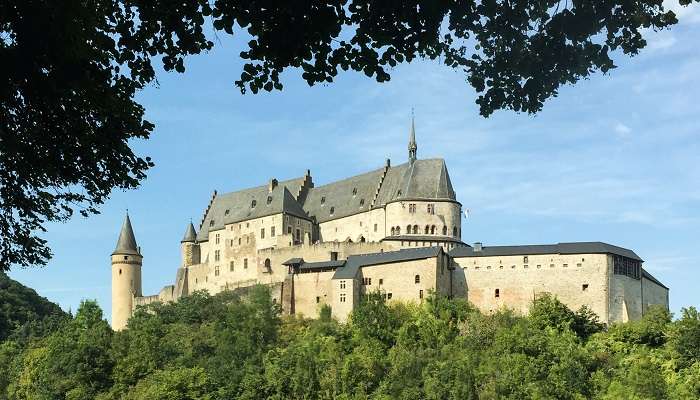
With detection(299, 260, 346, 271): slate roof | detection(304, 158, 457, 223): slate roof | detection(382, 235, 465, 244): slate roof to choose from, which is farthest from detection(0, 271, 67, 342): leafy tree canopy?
detection(382, 235, 465, 244): slate roof

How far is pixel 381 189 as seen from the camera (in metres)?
82.4

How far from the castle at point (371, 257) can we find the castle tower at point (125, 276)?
0.09 metres

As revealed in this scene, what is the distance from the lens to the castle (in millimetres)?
66875

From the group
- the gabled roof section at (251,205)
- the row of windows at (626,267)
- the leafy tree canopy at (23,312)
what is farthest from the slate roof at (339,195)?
the leafy tree canopy at (23,312)

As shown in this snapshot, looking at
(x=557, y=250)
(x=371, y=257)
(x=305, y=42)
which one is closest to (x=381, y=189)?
(x=371, y=257)

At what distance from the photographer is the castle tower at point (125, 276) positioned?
88812 mm

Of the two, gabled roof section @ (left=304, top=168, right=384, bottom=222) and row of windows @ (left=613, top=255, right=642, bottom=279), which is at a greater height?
gabled roof section @ (left=304, top=168, right=384, bottom=222)

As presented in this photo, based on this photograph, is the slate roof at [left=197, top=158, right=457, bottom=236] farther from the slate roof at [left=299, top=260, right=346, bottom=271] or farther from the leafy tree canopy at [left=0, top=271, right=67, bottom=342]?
the leafy tree canopy at [left=0, top=271, right=67, bottom=342]

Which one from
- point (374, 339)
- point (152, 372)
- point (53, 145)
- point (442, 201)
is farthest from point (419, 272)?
point (53, 145)

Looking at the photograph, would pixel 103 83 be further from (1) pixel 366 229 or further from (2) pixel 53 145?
(1) pixel 366 229

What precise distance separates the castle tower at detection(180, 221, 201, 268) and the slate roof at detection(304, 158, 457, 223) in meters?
10.3

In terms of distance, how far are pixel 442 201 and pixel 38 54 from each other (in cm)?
6472

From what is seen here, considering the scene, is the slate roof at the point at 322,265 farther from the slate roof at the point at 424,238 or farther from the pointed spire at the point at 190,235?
the pointed spire at the point at 190,235

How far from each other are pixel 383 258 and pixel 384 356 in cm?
865
